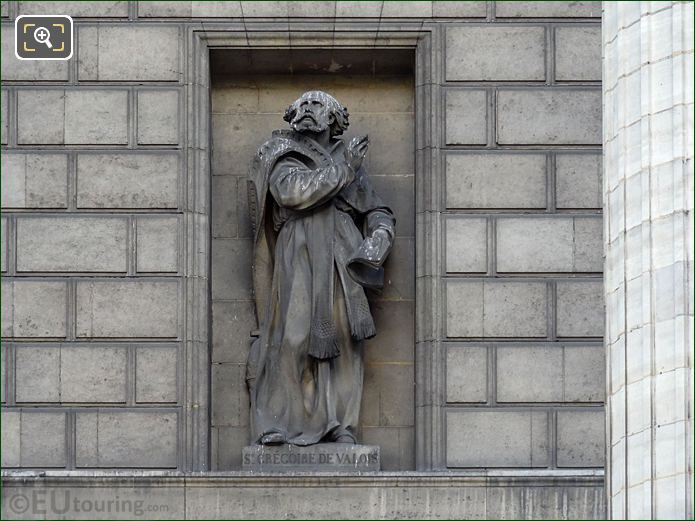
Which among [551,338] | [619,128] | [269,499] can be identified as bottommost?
[269,499]

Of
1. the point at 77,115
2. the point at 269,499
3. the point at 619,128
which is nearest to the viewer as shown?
the point at 619,128

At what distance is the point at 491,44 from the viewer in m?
23.4

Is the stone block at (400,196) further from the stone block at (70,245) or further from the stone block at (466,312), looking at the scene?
the stone block at (70,245)

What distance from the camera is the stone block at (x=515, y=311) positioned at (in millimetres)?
22875

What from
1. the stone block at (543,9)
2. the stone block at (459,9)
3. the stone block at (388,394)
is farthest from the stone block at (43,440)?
the stone block at (543,9)

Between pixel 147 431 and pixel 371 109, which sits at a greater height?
pixel 371 109

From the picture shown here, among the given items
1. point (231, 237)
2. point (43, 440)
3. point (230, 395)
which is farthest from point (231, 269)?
point (43, 440)

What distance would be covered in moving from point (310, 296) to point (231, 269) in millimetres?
1047

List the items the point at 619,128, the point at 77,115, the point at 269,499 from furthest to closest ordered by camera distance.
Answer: the point at 77,115 < the point at 269,499 < the point at 619,128

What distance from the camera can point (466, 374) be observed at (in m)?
Result: 22.8

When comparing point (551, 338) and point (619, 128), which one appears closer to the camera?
point (619, 128)

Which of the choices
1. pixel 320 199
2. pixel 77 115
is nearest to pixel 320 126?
pixel 320 199

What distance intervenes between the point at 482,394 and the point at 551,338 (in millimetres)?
800

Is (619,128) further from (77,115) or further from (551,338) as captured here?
(77,115)
